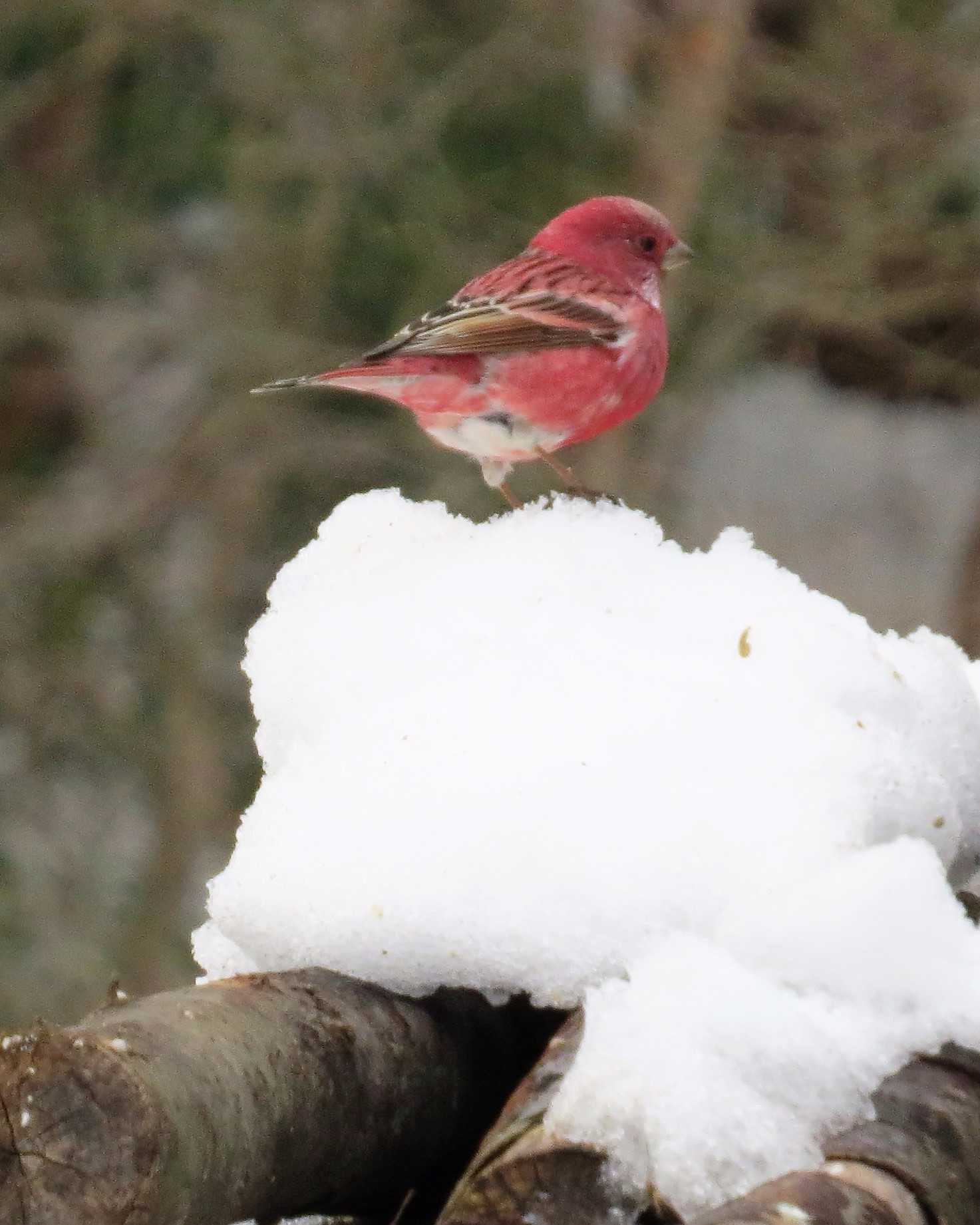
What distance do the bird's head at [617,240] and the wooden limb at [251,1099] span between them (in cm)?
190

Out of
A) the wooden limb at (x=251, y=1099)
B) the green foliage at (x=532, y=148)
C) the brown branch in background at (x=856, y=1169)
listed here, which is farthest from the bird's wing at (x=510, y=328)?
the green foliage at (x=532, y=148)

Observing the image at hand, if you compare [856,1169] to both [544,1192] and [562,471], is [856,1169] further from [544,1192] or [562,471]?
[562,471]

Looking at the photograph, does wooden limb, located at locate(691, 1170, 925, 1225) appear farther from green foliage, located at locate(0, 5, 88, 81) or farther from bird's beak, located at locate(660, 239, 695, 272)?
green foliage, located at locate(0, 5, 88, 81)

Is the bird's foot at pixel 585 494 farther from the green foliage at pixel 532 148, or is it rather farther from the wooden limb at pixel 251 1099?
the green foliage at pixel 532 148

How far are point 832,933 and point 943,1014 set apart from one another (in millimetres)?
119

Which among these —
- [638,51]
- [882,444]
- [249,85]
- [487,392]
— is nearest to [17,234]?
[249,85]

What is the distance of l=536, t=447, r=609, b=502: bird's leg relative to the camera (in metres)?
2.63

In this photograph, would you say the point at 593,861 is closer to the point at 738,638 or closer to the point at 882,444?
the point at 738,638

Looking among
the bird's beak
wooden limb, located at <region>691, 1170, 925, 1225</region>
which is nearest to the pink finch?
the bird's beak

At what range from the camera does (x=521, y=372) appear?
309 centimetres

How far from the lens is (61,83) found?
760 cm

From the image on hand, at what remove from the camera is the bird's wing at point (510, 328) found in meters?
3.13

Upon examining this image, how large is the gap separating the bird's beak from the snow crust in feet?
4.85

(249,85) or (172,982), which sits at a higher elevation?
(249,85)
